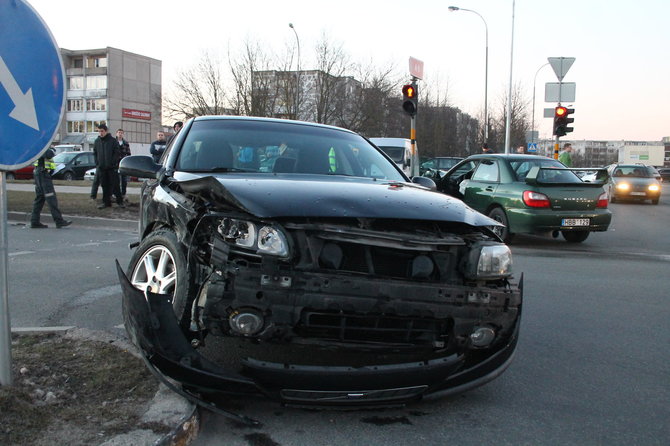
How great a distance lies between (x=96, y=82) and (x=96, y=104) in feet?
10.9

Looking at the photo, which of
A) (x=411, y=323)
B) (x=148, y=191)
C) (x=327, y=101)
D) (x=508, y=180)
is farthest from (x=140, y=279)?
(x=327, y=101)

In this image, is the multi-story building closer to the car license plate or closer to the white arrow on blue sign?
the car license plate

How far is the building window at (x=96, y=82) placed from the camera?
8850cm

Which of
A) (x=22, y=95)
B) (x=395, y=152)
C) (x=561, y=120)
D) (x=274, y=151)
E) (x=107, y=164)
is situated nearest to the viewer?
(x=22, y=95)

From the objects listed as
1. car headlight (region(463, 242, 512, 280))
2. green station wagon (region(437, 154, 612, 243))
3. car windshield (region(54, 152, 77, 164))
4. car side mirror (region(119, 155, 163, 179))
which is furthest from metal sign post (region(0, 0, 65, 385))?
car windshield (region(54, 152, 77, 164))

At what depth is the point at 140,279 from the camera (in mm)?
3811

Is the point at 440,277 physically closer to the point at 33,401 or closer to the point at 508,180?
the point at 33,401

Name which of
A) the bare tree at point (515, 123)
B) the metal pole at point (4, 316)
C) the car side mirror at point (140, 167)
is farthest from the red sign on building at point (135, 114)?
the metal pole at point (4, 316)

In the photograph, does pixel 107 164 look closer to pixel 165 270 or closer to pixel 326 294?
pixel 165 270

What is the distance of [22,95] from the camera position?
3.05 metres

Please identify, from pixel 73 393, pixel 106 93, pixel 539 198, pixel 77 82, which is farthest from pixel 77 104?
pixel 73 393

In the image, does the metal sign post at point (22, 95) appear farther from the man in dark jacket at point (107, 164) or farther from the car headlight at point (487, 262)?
the man in dark jacket at point (107, 164)

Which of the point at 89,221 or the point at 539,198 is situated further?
the point at 89,221

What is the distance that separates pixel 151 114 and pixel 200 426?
97.9 m
